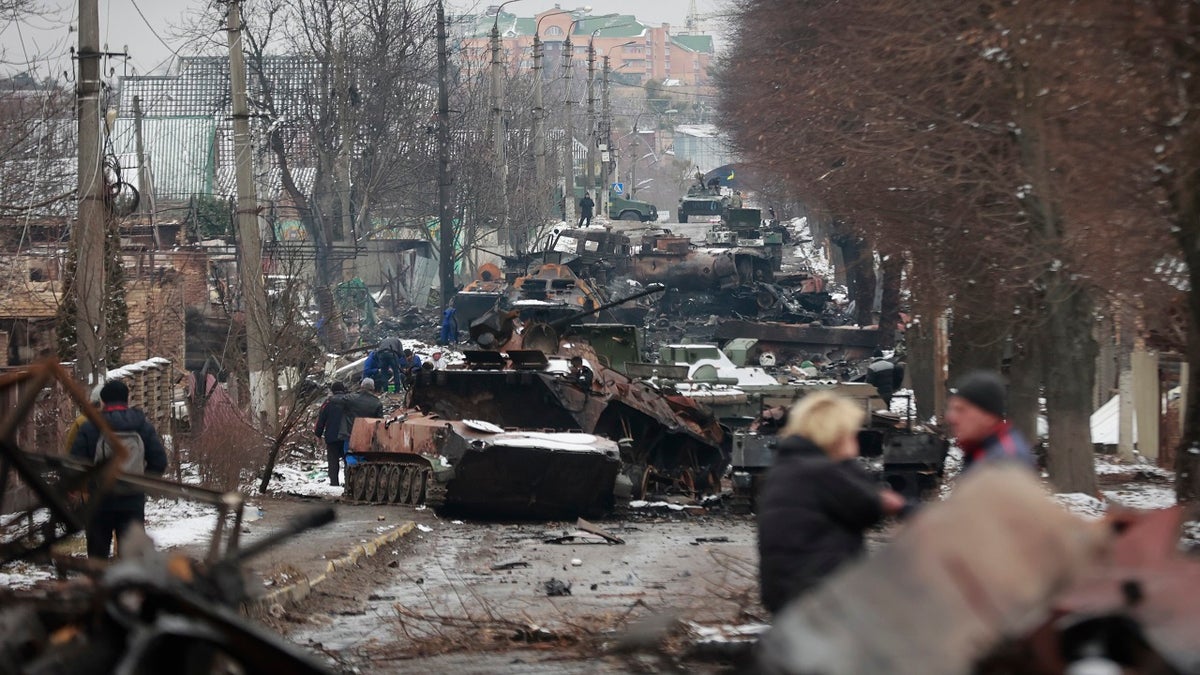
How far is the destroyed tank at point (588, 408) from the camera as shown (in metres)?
20.0

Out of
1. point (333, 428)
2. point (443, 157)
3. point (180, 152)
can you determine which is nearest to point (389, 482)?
point (333, 428)

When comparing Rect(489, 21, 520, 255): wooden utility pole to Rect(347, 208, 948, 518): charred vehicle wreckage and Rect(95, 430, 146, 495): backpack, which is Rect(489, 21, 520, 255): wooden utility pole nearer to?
Rect(347, 208, 948, 518): charred vehicle wreckage

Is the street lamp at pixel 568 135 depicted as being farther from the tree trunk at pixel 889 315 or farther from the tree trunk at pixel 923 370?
the tree trunk at pixel 923 370

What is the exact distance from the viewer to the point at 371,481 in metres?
19.4

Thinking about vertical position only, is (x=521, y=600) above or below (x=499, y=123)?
below

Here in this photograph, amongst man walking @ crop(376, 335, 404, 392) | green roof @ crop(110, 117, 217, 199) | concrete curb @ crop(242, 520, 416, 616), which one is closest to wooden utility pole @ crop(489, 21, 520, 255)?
green roof @ crop(110, 117, 217, 199)

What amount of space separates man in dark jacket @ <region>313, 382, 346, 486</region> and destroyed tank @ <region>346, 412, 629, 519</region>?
99.9 inches

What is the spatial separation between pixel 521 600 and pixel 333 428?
10.4 meters

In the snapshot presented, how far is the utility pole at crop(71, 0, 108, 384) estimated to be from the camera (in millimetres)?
16031

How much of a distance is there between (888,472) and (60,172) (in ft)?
40.6

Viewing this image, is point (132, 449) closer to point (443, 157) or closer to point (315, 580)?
point (315, 580)

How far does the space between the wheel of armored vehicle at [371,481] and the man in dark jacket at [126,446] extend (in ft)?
27.3

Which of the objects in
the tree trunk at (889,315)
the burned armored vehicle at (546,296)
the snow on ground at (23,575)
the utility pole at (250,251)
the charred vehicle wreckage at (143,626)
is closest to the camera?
the charred vehicle wreckage at (143,626)

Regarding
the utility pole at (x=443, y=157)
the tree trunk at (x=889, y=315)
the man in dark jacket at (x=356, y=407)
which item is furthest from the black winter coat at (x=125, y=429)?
the utility pole at (x=443, y=157)
